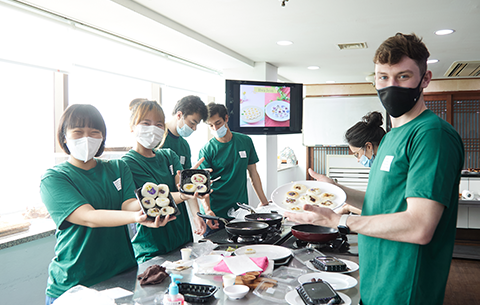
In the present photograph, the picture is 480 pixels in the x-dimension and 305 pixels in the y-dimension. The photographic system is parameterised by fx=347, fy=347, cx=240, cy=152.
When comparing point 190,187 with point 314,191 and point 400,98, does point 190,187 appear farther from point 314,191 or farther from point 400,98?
point 400,98

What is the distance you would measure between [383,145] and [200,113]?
1.77 metres

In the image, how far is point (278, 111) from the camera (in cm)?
505

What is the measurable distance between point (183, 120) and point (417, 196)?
2.09m

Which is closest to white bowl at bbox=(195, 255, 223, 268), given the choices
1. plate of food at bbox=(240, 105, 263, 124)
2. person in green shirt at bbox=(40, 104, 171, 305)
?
person in green shirt at bbox=(40, 104, 171, 305)

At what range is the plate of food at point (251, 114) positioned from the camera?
4797 mm

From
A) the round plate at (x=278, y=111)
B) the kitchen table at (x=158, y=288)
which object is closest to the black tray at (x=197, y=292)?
the kitchen table at (x=158, y=288)

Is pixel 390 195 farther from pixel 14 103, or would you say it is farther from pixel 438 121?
pixel 14 103

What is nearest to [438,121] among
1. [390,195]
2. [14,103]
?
[390,195]

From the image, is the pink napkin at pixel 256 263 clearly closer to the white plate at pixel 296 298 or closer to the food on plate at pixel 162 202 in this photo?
the white plate at pixel 296 298

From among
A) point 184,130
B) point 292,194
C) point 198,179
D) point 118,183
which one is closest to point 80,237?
point 118,183

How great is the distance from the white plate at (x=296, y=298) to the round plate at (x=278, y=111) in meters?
3.76

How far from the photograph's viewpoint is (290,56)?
16.8 ft

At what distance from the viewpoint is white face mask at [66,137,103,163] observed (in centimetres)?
165

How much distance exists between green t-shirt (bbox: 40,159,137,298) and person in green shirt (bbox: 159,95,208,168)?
1189 mm
